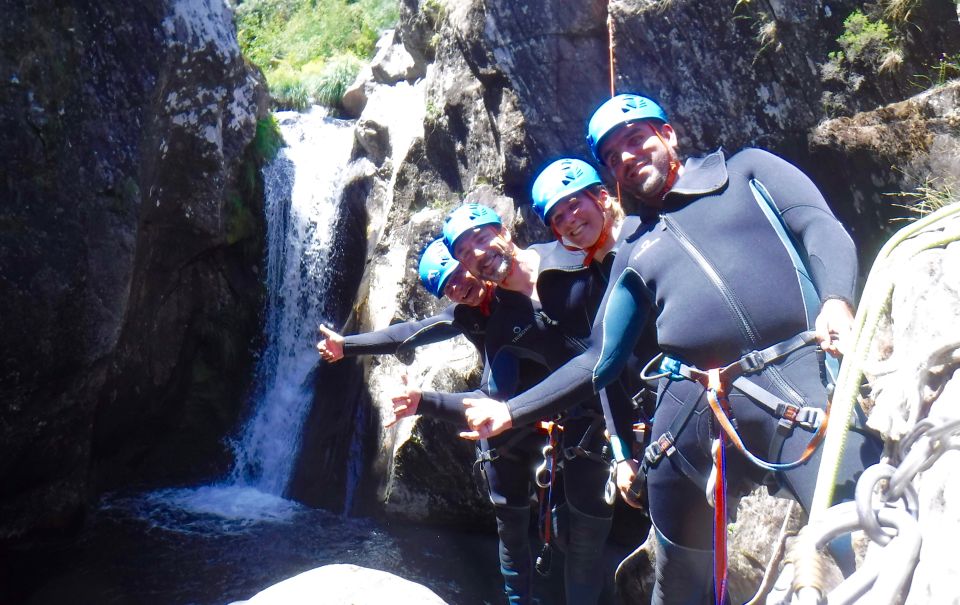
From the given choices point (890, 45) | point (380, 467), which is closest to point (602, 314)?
point (890, 45)

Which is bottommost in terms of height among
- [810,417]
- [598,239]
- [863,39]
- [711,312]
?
[810,417]

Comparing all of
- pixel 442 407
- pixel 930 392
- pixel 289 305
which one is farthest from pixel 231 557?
pixel 930 392

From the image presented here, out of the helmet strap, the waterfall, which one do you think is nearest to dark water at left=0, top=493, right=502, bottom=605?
the waterfall

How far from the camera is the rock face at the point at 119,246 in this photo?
616 cm

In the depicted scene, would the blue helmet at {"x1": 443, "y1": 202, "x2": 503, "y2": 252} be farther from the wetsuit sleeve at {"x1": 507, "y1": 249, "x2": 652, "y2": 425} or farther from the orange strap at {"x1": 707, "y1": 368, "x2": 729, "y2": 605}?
the orange strap at {"x1": 707, "y1": 368, "x2": 729, "y2": 605}

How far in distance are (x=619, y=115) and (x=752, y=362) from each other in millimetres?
955

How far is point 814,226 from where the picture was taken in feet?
8.30

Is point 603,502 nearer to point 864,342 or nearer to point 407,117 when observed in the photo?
point 864,342

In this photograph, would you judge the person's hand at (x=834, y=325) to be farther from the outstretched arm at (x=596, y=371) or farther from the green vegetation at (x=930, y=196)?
the green vegetation at (x=930, y=196)

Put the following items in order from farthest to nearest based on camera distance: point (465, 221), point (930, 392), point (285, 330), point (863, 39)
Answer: point (285, 330), point (863, 39), point (465, 221), point (930, 392)

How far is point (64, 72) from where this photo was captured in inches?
251

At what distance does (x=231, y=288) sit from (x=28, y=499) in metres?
2.92

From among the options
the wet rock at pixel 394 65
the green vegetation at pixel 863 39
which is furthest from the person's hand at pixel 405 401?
the wet rock at pixel 394 65

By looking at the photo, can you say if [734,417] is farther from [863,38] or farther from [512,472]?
[863,38]
